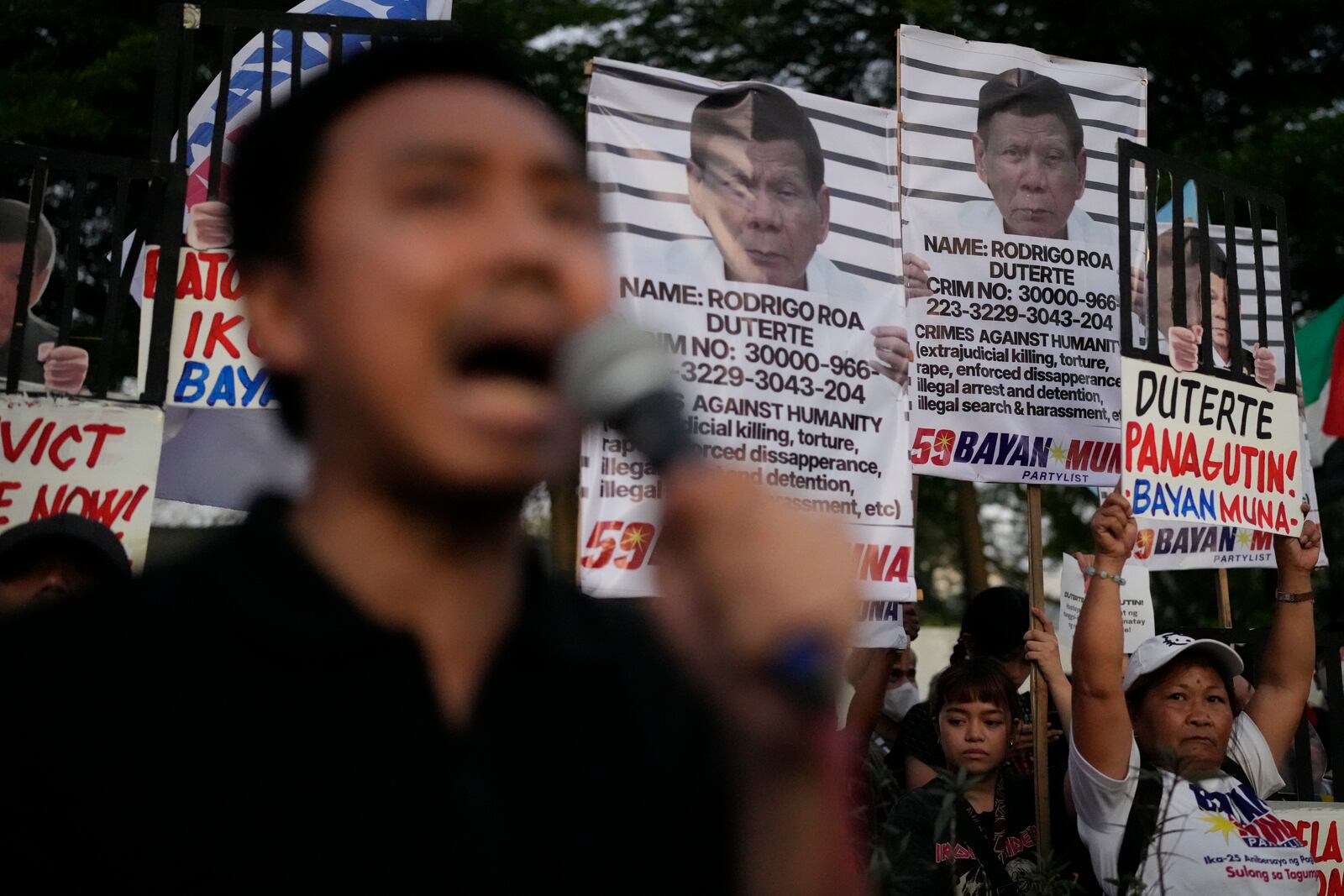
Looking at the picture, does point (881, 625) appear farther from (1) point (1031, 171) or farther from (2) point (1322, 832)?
(1) point (1031, 171)

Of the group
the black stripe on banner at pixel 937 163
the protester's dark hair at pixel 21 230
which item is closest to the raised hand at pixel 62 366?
the protester's dark hair at pixel 21 230

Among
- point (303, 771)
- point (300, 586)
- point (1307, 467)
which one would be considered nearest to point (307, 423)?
point (300, 586)

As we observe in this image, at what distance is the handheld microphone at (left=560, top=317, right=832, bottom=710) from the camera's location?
970 mm

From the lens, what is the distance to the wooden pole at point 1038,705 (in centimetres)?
437

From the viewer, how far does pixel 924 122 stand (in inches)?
219

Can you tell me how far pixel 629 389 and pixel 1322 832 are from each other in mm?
4783

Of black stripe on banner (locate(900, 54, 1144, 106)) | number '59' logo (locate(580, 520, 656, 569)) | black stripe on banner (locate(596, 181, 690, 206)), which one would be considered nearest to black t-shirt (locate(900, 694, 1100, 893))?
number '59' logo (locate(580, 520, 656, 569))

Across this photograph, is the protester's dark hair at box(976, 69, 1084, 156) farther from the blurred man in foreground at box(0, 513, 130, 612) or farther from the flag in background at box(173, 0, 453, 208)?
the blurred man in foreground at box(0, 513, 130, 612)

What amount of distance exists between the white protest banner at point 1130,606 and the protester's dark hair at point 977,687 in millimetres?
1933

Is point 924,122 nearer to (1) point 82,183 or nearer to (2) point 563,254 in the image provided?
(1) point 82,183

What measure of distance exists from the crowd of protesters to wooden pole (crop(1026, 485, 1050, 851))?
3.27 meters

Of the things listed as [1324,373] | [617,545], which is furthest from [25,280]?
[1324,373]

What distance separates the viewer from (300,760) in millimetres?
991

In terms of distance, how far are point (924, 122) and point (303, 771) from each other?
193 inches
